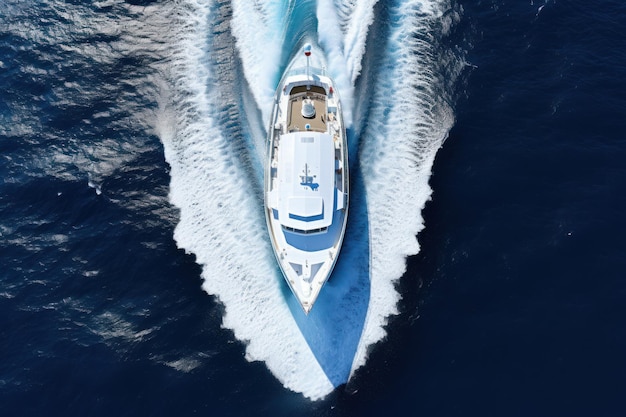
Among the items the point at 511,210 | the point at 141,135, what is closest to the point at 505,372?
the point at 511,210

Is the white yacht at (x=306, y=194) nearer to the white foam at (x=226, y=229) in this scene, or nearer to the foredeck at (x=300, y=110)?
the foredeck at (x=300, y=110)

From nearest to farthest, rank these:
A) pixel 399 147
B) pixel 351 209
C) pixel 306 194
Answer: pixel 306 194, pixel 351 209, pixel 399 147

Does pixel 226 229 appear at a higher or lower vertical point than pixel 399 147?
lower

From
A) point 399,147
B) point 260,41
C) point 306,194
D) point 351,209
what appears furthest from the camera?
point 260,41

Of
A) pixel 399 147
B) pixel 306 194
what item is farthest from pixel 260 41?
pixel 306 194

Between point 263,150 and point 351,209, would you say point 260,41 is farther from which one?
point 351,209

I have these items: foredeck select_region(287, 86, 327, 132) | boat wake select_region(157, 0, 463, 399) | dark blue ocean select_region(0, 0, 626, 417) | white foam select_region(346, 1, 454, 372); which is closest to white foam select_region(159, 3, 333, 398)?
boat wake select_region(157, 0, 463, 399)

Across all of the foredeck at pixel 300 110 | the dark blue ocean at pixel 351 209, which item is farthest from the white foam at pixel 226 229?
the foredeck at pixel 300 110

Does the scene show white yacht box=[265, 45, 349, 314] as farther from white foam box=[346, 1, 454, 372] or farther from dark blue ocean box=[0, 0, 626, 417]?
white foam box=[346, 1, 454, 372]
